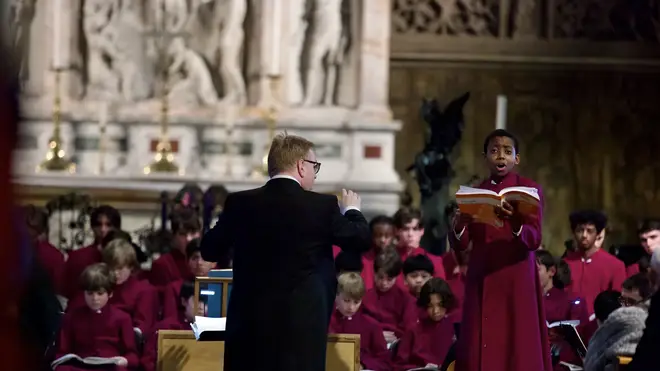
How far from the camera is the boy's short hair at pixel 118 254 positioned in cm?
866

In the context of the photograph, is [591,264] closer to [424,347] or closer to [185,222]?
[424,347]

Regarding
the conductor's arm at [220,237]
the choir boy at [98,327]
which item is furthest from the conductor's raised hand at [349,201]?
the choir boy at [98,327]

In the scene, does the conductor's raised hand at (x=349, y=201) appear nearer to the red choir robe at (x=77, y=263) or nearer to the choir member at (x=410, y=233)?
the red choir robe at (x=77, y=263)

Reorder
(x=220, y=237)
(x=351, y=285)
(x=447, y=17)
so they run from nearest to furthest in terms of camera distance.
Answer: (x=220, y=237)
(x=351, y=285)
(x=447, y=17)

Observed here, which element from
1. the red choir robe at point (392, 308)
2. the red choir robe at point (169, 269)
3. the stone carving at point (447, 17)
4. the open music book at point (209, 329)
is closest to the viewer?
the open music book at point (209, 329)

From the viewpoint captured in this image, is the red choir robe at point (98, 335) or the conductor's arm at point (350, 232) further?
the red choir robe at point (98, 335)

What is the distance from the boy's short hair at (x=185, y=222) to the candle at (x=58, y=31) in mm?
3228

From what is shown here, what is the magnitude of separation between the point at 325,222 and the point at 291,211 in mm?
142

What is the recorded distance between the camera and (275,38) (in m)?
12.3

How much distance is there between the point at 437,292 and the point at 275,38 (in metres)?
4.90

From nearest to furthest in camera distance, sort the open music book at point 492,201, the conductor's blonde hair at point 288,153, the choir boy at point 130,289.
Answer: the conductor's blonde hair at point 288,153 < the open music book at point 492,201 < the choir boy at point 130,289

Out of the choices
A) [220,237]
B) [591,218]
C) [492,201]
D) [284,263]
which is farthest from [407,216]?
[284,263]

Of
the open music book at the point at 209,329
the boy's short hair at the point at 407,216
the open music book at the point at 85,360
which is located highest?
the boy's short hair at the point at 407,216

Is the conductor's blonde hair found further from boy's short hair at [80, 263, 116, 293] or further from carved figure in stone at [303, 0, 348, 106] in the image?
carved figure in stone at [303, 0, 348, 106]
